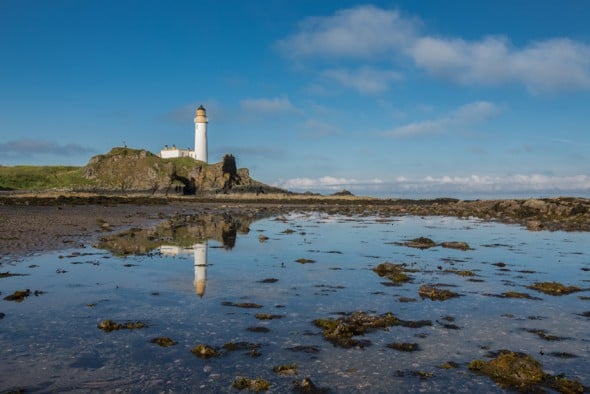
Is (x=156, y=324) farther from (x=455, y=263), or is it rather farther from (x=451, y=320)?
(x=455, y=263)

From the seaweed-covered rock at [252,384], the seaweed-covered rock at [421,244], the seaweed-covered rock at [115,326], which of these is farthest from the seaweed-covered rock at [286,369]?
the seaweed-covered rock at [421,244]

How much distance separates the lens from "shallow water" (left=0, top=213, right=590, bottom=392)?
848cm

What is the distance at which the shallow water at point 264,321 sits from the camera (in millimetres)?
8484

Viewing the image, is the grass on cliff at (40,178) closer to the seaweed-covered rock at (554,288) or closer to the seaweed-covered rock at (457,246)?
the seaweed-covered rock at (457,246)

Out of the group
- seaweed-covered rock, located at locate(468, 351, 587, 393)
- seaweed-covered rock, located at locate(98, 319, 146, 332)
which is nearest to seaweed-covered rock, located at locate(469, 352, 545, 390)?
seaweed-covered rock, located at locate(468, 351, 587, 393)

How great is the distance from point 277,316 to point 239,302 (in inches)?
72.8

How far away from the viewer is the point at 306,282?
56.5 feet

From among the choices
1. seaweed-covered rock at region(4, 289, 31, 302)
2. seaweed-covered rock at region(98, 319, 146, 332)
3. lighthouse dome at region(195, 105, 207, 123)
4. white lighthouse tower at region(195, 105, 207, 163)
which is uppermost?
lighthouse dome at region(195, 105, 207, 123)

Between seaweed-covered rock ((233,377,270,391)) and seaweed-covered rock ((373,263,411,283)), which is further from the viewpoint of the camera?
seaweed-covered rock ((373,263,411,283))

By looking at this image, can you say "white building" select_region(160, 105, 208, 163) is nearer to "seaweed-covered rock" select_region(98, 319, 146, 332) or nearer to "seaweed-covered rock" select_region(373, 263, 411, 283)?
"seaweed-covered rock" select_region(373, 263, 411, 283)

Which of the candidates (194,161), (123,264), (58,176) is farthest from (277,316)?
(58,176)

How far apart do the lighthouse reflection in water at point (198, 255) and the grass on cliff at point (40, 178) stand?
411 feet

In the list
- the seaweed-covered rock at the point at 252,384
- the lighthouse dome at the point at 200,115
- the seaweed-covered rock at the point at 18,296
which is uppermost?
the lighthouse dome at the point at 200,115

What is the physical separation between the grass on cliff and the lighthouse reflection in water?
125394 mm
